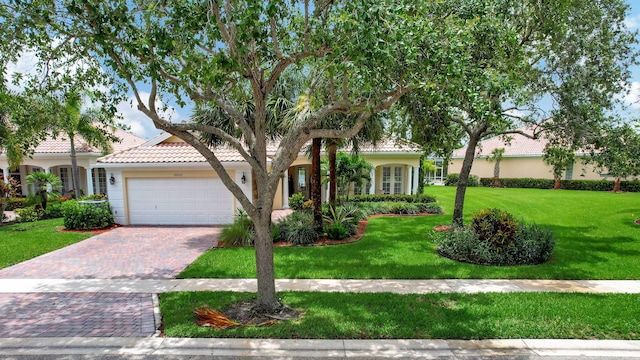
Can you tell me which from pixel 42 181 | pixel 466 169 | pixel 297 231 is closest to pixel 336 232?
pixel 297 231

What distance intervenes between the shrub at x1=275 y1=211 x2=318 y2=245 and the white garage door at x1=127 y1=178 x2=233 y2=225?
4031 mm

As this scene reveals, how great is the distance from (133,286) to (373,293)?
5.15 metres

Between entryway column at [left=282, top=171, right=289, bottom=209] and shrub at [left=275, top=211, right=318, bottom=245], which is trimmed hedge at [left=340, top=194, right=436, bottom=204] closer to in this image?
entryway column at [left=282, top=171, right=289, bottom=209]

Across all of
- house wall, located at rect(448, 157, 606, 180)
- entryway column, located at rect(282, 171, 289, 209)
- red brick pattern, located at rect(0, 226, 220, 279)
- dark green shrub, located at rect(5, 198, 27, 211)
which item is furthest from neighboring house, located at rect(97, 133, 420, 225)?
house wall, located at rect(448, 157, 606, 180)

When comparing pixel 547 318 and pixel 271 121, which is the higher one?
pixel 271 121

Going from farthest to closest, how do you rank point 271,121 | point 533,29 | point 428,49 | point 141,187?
1. point 141,187
2. point 271,121
3. point 533,29
4. point 428,49

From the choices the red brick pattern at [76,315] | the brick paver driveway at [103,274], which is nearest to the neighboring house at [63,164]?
the brick paver driveway at [103,274]

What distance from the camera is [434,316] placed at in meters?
5.95

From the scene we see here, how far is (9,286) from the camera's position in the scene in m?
7.88

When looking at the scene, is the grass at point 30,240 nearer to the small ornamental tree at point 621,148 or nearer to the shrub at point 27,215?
the shrub at point 27,215

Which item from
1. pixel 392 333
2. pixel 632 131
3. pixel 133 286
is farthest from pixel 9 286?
pixel 632 131

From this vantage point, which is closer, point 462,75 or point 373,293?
point 462,75

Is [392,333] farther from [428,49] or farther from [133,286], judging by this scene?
[133,286]

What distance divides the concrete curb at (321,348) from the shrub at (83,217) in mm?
10150
